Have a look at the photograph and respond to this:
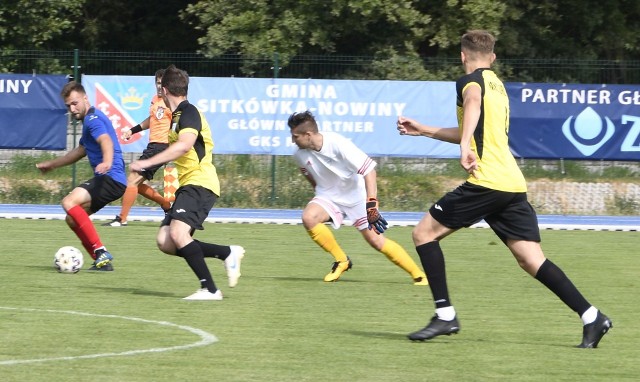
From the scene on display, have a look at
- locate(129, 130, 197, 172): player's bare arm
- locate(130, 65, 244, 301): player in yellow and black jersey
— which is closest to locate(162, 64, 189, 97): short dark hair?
locate(130, 65, 244, 301): player in yellow and black jersey

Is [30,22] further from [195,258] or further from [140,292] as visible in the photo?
[195,258]

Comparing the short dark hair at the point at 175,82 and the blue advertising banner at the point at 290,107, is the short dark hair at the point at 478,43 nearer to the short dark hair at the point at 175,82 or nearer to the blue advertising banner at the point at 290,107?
the short dark hair at the point at 175,82

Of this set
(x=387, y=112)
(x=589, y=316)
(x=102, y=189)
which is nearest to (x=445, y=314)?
(x=589, y=316)

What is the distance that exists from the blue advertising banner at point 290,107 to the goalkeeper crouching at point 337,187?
886 cm

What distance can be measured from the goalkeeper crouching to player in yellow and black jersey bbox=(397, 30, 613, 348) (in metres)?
3.00

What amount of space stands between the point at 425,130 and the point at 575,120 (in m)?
13.0

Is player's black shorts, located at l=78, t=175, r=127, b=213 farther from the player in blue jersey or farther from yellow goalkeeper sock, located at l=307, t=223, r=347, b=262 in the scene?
yellow goalkeeper sock, located at l=307, t=223, r=347, b=262

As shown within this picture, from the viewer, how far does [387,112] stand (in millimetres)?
20359

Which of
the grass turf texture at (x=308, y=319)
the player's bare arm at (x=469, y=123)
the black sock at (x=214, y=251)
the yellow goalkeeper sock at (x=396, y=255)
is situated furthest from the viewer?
the yellow goalkeeper sock at (x=396, y=255)

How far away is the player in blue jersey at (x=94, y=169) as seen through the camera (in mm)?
11469

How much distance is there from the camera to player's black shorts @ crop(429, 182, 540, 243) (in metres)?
7.60

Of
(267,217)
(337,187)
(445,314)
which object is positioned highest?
(337,187)

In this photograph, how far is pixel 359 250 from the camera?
48.0 ft

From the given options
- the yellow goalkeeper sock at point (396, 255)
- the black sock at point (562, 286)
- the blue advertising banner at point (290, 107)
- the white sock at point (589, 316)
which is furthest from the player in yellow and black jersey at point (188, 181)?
the blue advertising banner at point (290, 107)
